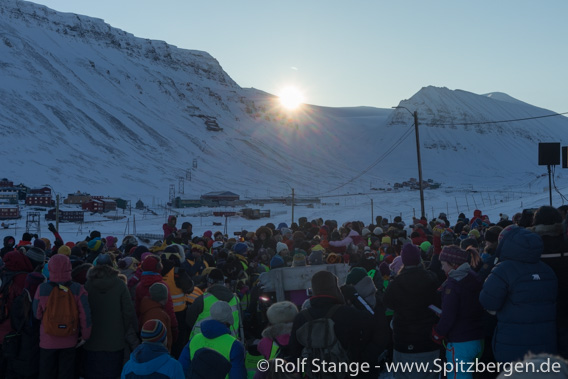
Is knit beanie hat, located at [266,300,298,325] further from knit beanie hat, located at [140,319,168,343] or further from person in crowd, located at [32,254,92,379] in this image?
person in crowd, located at [32,254,92,379]

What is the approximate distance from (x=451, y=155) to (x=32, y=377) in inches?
7309

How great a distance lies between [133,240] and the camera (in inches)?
408

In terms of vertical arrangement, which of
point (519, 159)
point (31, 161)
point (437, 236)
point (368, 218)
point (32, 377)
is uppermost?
point (519, 159)

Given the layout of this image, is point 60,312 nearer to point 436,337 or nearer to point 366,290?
point 366,290

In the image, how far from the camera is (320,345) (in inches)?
150

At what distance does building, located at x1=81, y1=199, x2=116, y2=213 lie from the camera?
67188 millimetres

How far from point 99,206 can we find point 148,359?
223 ft

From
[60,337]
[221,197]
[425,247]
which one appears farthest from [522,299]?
[221,197]

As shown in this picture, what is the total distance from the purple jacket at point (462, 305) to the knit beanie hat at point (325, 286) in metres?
1.25

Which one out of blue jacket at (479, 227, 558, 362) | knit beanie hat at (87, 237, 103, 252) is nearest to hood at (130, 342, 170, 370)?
blue jacket at (479, 227, 558, 362)

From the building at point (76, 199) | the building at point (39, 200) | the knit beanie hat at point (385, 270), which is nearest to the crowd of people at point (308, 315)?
the knit beanie hat at point (385, 270)

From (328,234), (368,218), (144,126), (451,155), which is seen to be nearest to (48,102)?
(144,126)

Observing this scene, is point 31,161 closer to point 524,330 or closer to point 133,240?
point 133,240

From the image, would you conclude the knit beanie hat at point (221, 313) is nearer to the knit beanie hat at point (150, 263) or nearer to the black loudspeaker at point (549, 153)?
the knit beanie hat at point (150, 263)
